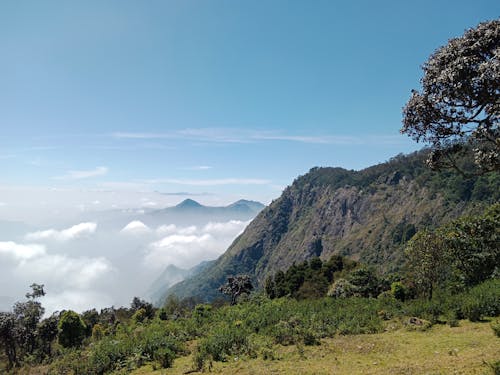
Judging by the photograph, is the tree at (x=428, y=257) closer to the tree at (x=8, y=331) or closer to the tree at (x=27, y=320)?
the tree at (x=8, y=331)

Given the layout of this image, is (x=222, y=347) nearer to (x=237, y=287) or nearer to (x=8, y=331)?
(x=8, y=331)

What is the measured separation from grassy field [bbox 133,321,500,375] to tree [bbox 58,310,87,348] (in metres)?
26.0

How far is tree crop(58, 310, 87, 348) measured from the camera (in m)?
34.9

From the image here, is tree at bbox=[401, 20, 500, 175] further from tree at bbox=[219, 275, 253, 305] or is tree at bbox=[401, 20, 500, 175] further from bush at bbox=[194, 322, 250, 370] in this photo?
tree at bbox=[219, 275, 253, 305]

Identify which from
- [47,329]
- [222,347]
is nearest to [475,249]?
[222,347]

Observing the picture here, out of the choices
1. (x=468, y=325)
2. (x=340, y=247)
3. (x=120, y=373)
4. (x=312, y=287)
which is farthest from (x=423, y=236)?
(x=340, y=247)

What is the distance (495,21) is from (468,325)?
12.1 metres

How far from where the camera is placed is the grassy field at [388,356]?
10641 mm

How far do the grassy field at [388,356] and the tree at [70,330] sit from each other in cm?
2602

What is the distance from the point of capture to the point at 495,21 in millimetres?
9586

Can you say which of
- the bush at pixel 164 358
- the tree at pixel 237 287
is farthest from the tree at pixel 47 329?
the tree at pixel 237 287

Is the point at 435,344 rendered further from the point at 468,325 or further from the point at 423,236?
the point at 423,236

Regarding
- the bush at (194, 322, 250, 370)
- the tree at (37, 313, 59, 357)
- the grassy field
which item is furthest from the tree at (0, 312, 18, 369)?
the bush at (194, 322, 250, 370)

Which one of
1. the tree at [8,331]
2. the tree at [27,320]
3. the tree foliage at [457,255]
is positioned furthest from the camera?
the tree at [27,320]
